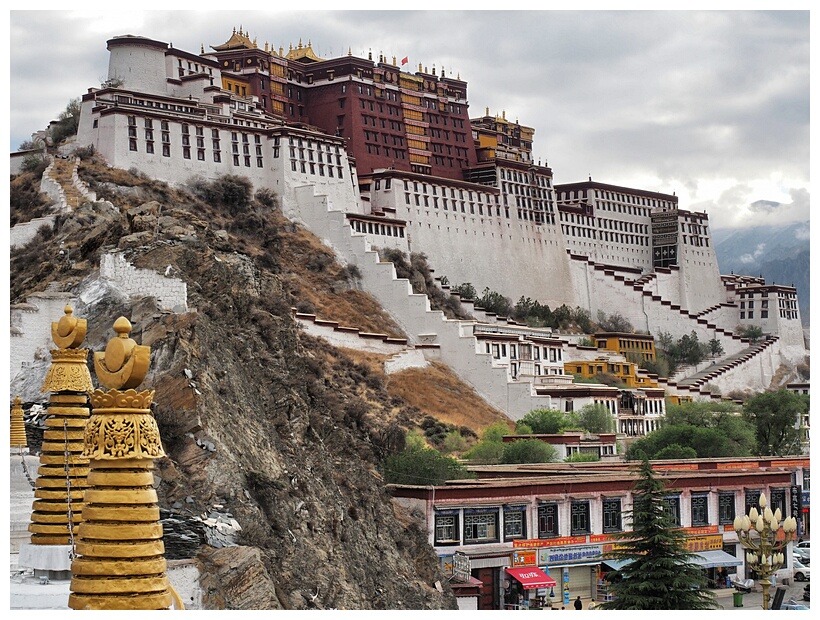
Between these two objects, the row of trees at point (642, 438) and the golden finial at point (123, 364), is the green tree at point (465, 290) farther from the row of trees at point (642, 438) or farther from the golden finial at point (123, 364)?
the golden finial at point (123, 364)

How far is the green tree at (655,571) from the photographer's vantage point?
2177 cm

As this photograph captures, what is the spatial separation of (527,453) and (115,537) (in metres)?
40.4

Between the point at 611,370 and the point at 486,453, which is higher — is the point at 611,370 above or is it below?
above

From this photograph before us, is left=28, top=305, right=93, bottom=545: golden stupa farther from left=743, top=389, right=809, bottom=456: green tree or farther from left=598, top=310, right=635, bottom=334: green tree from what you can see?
left=598, top=310, right=635, bottom=334: green tree

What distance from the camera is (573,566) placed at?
36.4 m

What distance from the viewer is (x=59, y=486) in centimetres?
1361

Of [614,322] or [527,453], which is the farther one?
[614,322]

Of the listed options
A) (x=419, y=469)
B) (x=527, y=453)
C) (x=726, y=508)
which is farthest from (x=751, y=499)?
(x=527, y=453)

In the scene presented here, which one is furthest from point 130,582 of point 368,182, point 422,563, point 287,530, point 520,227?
point 520,227

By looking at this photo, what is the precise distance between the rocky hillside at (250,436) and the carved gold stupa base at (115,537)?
8.69m

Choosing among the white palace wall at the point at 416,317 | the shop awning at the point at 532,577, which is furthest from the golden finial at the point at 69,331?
the white palace wall at the point at 416,317

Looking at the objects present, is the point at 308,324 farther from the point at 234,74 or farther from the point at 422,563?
the point at 422,563

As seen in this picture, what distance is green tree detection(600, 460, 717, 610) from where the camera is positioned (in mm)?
21766

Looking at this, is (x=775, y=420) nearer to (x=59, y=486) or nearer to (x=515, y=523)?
(x=515, y=523)
